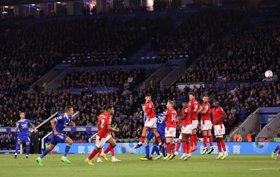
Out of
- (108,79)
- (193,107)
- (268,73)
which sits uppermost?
(193,107)

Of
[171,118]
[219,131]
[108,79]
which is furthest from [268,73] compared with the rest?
[171,118]

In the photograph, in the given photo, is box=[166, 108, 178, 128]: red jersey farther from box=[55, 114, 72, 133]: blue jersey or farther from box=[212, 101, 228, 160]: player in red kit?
box=[55, 114, 72, 133]: blue jersey

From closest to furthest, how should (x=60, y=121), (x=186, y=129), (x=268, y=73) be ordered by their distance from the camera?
(x=60, y=121) → (x=186, y=129) → (x=268, y=73)

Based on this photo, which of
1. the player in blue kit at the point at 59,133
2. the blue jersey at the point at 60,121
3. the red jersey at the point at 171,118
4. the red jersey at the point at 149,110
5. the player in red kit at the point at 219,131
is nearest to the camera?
the player in blue kit at the point at 59,133

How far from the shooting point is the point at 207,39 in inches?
2448

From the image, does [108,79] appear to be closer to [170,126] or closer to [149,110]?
[170,126]

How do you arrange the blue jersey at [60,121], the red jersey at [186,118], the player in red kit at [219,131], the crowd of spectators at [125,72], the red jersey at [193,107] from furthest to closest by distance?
the crowd of spectators at [125,72] → the player in red kit at [219,131] → the red jersey at [193,107] → the red jersey at [186,118] → the blue jersey at [60,121]

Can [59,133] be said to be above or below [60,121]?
below

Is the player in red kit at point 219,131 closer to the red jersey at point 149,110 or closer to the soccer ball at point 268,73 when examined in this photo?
the red jersey at point 149,110

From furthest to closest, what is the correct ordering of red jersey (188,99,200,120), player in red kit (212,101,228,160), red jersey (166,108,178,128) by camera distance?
1. player in red kit (212,101,228,160)
2. red jersey (166,108,178,128)
3. red jersey (188,99,200,120)

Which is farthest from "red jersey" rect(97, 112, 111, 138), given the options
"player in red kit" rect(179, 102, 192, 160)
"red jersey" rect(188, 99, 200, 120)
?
"red jersey" rect(188, 99, 200, 120)

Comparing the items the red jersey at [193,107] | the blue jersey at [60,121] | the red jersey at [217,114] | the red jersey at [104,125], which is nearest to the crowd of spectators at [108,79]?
the red jersey at [217,114]

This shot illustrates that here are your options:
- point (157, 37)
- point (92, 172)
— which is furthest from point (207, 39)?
point (92, 172)

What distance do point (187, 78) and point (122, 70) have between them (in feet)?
27.6
